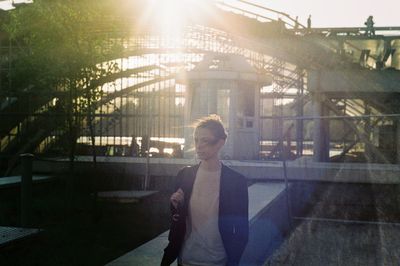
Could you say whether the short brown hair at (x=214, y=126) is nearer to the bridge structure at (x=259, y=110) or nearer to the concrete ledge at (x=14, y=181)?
the bridge structure at (x=259, y=110)

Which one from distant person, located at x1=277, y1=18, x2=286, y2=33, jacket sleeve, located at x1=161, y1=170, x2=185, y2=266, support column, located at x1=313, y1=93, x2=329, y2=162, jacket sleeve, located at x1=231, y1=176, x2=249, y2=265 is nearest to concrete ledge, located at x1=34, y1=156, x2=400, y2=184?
support column, located at x1=313, y1=93, x2=329, y2=162

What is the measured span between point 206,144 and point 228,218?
530 mm

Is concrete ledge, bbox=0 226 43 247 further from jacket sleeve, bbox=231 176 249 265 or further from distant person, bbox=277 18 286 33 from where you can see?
distant person, bbox=277 18 286 33

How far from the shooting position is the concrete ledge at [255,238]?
4.84 meters

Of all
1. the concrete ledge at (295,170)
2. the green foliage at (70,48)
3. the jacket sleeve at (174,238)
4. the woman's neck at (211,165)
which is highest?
the green foliage at (70,48)

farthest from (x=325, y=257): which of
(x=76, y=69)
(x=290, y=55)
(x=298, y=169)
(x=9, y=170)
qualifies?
(x=9, y=170)

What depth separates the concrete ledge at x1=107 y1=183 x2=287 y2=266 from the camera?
15.9ft

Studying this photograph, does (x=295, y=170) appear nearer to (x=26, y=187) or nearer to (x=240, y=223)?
(x=26, y=187)

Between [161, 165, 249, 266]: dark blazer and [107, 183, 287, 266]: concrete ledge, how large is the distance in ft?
3.82

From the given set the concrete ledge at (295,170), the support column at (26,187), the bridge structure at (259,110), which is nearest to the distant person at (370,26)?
the bridge structure at (259,110)

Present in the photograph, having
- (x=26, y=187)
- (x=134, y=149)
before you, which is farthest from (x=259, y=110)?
(x=26, y=187)

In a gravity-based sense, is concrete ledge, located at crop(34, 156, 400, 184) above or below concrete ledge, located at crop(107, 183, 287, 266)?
above

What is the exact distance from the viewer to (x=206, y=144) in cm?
361

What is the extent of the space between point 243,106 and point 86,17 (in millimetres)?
6662
